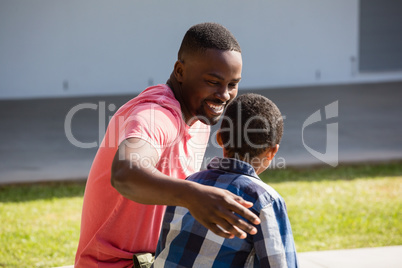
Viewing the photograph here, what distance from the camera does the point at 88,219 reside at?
235cm

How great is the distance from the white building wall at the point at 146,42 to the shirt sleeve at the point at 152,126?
12.2m

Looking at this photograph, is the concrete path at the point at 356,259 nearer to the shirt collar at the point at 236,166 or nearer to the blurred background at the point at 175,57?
the shirt collar at the point at 236,166

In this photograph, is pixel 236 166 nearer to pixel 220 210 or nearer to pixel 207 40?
pixel 220 210

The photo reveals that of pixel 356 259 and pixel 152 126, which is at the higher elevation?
pixel 152 126

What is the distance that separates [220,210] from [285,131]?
7.51 meters

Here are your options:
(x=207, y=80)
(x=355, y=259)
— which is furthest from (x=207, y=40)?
(x=355, y=259)

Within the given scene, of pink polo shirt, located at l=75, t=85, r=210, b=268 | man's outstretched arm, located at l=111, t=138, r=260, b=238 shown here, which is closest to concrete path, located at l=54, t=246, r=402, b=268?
pink polo shirt, located at l=75, t=85, r=210, b=268

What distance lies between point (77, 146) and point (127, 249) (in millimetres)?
6143

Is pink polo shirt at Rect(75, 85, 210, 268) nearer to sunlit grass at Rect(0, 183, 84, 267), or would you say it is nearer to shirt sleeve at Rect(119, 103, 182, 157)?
shirt sleeve at Rect(119, 103, 182, 157)

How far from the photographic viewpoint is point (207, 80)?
7.29 feet

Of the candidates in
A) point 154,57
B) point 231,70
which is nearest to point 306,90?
point 154,57

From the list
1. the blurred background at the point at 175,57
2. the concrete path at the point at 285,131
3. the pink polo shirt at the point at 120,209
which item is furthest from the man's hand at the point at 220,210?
the blurred background at the point at 175,57

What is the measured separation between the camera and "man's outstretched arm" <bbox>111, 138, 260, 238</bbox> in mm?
1528

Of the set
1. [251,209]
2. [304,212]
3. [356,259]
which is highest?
[251,209]
